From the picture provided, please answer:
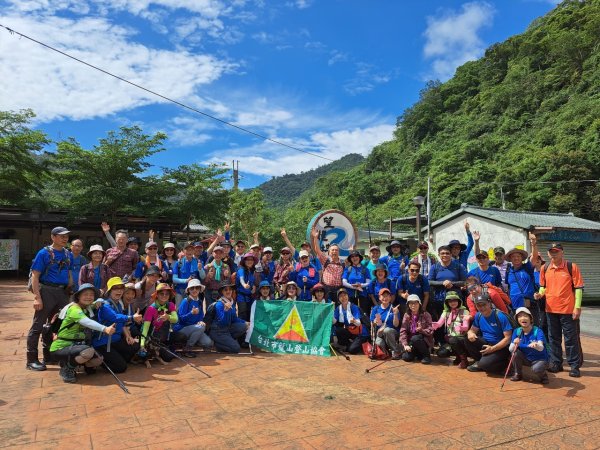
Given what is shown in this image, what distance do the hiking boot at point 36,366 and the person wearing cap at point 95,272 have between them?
1120 millimetres

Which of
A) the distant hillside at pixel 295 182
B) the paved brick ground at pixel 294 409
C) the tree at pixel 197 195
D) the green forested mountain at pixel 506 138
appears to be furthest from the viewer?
the distant hillside at pixel 295 182

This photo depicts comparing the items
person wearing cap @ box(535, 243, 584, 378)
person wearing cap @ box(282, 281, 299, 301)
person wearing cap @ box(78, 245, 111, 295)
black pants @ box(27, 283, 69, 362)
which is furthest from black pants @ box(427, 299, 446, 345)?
black pants @ box(27, 283, 69, 362)

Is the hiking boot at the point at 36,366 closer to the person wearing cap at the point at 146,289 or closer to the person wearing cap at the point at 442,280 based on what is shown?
the person wearing cap at the point at 146,289

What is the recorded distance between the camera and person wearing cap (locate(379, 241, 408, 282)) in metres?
7.39

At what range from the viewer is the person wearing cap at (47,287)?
17.9ft

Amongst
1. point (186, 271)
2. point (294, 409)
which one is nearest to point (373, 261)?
point (186, 271)

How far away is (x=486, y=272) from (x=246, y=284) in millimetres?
3892

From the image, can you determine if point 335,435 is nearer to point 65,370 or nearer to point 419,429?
point 419,429

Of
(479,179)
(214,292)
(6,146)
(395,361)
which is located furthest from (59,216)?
(479,179)

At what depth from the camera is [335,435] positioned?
3.58 metres

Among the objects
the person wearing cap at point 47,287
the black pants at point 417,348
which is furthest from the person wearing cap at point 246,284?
the black pants at point 417,348

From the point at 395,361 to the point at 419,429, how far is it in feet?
8.65

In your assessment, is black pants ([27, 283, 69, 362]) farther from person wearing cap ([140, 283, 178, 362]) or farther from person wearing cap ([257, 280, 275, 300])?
person wearing cap ([257, 280, 275, 300])

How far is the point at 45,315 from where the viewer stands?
5.54m
